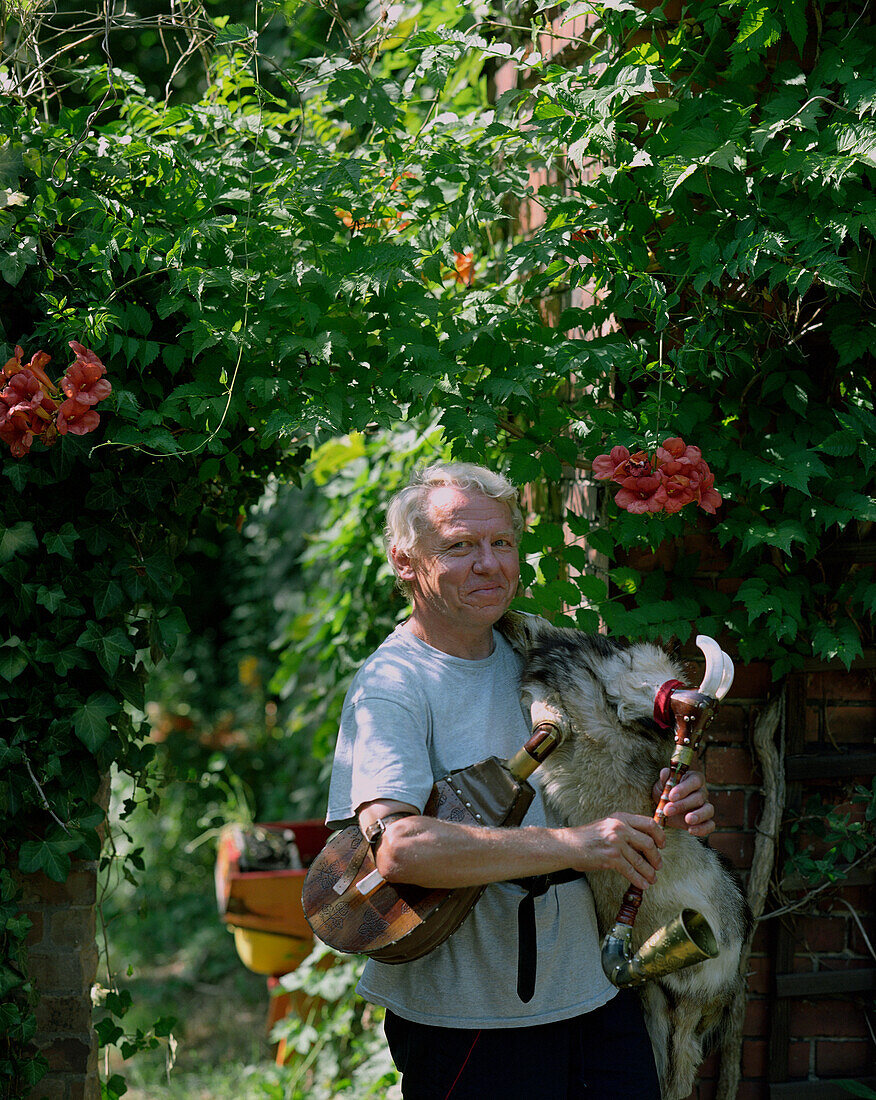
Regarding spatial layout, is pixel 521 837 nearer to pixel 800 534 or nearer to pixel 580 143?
pixel 800 534

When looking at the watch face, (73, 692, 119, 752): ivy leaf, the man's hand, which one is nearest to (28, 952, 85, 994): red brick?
(73, 692, 119, 752): ivy leaf

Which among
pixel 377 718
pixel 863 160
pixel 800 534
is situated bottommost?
pixel 377 718

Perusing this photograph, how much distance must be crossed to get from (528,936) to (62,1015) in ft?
4.18

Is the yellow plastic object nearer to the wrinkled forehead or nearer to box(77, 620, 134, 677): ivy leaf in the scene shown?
box(77, 620, 134, 677): ivy leaf

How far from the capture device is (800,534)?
2166mm

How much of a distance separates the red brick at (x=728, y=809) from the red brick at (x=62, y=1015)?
1590mm

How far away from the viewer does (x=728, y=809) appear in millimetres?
2514

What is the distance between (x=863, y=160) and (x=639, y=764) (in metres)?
1.23

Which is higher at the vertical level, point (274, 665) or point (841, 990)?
point (274, 665)

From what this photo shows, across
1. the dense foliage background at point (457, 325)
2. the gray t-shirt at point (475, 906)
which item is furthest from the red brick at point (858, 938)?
the gray t-shirt at point (475, 906)

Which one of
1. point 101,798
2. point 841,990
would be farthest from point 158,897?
point 841,990

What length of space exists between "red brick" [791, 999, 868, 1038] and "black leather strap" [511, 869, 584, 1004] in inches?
44.2

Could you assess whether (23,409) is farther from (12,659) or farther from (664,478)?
(664,478)

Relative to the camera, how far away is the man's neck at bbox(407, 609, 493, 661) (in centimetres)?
192
